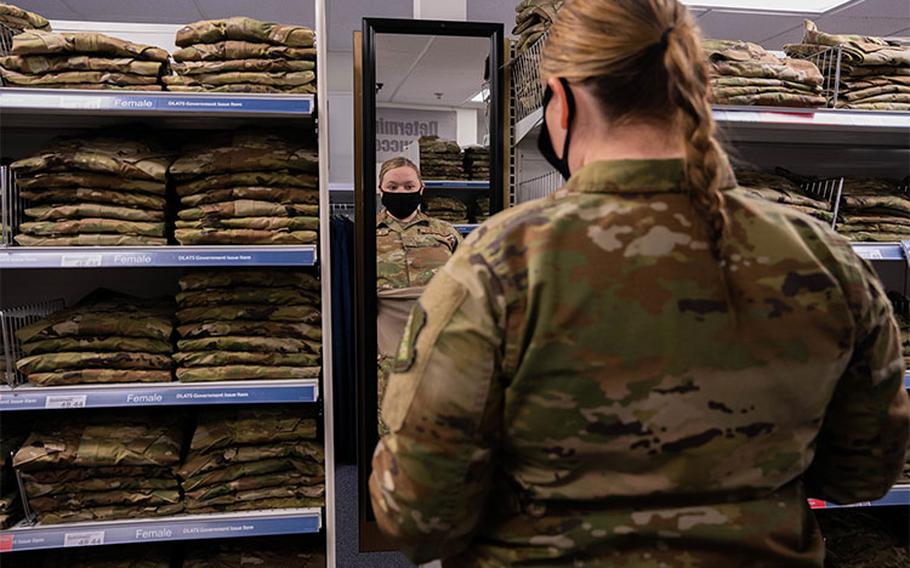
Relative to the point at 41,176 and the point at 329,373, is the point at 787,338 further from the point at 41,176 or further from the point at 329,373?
the point at 41,176

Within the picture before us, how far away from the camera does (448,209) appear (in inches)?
150

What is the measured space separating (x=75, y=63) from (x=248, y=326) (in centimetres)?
97

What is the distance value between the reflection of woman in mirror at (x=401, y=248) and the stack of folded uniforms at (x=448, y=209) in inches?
9.3

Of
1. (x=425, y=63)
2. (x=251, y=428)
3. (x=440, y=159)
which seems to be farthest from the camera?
(x=440, y=159)

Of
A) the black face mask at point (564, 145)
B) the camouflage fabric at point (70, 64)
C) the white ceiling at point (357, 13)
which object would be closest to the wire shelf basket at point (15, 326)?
the camouflage fabric at point (70, 64)

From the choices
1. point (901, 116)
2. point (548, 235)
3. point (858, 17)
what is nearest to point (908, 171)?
point (901, 116)

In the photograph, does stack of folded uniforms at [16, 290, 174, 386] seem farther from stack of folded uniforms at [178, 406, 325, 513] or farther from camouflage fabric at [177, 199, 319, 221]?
camouflage fabric at [177, 199, 319, 221]

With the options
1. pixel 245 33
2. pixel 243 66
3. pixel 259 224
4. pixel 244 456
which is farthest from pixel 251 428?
pixel 245 33

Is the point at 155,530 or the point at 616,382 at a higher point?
the point at 616,382

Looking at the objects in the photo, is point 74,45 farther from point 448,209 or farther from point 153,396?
point 448,209

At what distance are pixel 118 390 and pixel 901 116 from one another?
271 centimetres

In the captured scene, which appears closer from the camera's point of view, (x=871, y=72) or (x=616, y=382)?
(x=616, y=382)

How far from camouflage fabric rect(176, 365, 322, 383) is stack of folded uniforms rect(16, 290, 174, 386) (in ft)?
0.29

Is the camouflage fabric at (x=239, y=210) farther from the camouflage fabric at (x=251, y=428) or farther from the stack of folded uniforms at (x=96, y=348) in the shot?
the camouflage fabric at (x=251, y=428)
